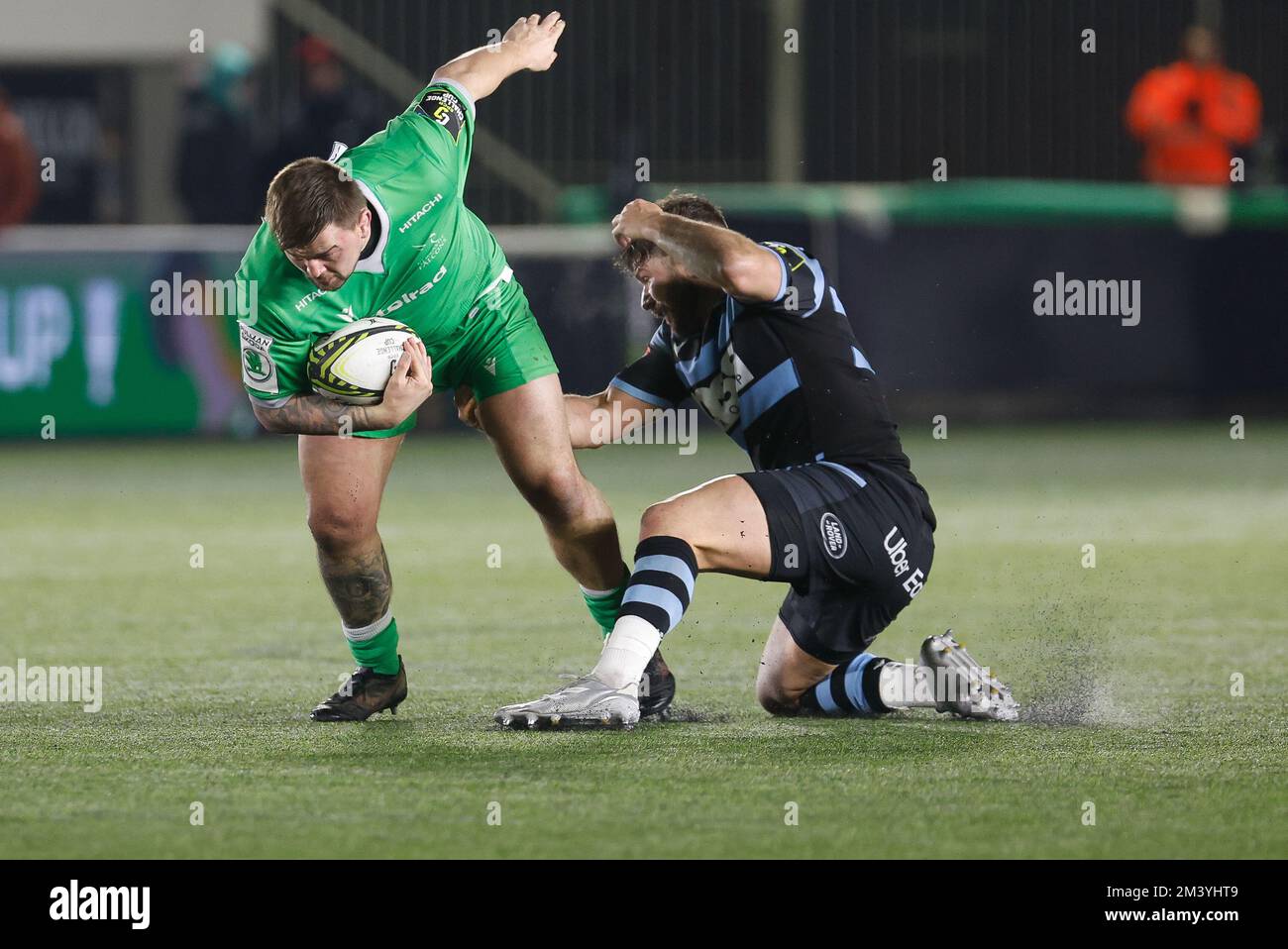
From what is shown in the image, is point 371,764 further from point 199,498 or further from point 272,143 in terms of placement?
point 272,143

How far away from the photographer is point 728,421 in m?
6.47

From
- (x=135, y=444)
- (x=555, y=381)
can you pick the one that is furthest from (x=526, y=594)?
(x=135, y=444)

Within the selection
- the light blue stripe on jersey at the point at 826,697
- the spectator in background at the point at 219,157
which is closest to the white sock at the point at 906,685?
the light blue stripe on jersey at the point at 826,697

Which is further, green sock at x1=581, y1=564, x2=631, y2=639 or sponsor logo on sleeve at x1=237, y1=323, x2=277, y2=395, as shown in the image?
green sock at x1=581, y1=564, x2=631, y2=639

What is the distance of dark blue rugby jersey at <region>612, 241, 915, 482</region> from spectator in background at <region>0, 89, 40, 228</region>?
11827mm

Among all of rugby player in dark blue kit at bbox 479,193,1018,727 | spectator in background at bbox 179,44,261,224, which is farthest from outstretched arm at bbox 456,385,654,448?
spectator in background at bbox 179,44,261,224

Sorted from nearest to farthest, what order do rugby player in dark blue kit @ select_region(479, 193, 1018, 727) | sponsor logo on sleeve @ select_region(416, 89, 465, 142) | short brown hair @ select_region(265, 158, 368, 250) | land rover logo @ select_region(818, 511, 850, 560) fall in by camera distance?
short brown hair @ select_region(265, 158, 368, 250)
rugby player in dark blue kit @ select_region(479, 193, 1018, 727)
land rover logo @ select_region(818, 511, 850, 560)
sponsor logo on sleeve @ select_region(416, 89, 465, 142)

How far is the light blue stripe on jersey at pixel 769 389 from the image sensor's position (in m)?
6.12

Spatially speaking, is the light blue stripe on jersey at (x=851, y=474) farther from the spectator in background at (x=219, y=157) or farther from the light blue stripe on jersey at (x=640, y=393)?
the spectator in background at (x=219, y=157)

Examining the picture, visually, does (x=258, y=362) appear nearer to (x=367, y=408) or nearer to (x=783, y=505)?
(x=367, y=408)

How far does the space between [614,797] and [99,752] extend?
1570 mm

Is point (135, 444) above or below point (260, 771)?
above

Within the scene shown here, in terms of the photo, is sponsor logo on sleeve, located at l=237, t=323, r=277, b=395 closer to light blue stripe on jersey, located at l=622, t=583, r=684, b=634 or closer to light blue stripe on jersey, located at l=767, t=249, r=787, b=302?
light blue stripe on jersey, located at l=622, t=583, r=684, b=634

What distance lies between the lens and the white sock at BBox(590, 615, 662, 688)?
574 cm
